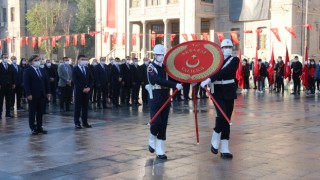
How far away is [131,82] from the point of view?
18812mm

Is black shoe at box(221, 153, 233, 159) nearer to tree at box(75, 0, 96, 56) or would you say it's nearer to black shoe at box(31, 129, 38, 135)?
black shoe at box(31, 129, 38, 135)

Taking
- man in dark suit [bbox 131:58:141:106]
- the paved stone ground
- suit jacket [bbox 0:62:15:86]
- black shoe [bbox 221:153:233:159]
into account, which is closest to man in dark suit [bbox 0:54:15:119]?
suit jacket [bbox 0:62:15:86]

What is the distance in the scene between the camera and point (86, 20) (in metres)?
56.0

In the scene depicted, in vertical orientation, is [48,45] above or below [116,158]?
above

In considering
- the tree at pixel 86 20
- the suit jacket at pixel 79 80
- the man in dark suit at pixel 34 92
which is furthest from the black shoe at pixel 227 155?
the tree at pixel 86 20

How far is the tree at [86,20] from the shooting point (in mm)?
56000

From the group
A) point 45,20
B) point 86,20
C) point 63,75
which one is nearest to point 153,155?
point 63,75

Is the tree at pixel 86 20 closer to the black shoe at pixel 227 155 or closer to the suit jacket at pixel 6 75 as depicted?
the suit jacket at pixel 6 75

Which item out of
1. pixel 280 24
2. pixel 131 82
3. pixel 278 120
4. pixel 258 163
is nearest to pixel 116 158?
pixel 258 163

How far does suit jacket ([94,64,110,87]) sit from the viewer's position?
56.1 feet

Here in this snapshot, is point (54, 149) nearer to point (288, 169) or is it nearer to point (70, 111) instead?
point (288, 169)

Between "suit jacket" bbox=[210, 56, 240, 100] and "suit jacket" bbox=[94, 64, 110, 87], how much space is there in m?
9.26

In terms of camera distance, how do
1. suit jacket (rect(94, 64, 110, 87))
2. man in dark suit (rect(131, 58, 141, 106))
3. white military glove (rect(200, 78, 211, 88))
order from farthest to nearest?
1. man in dark suit (rect(131, 58, 141, 106))
2. suit jacket (rect(94, 64, 110, 87))
3. white military glove (rect(200, 78, 211, 88))

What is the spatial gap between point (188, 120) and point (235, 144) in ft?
13.7
